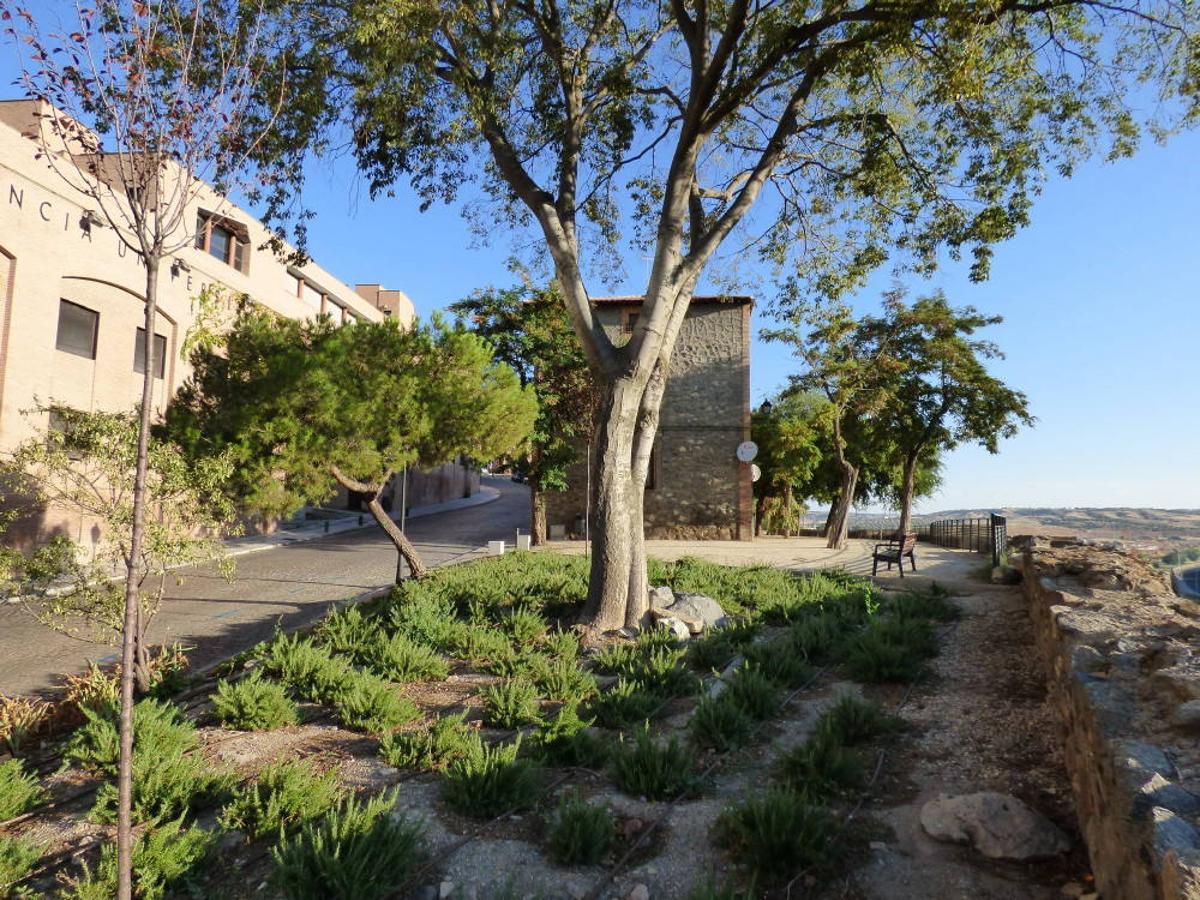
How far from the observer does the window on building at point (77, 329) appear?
16047mm

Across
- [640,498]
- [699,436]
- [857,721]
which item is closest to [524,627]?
[640,498]

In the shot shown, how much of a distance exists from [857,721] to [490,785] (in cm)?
251

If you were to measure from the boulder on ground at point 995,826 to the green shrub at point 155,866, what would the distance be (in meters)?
3.58

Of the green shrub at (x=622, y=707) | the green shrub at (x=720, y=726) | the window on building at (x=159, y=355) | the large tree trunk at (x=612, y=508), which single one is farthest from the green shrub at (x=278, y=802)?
the window on building at (x=159, y=355)

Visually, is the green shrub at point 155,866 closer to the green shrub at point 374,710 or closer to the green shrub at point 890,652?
the green shrub at point 374,710

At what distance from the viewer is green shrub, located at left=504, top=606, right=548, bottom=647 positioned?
25.2 ft

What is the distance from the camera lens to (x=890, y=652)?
6.03 metres

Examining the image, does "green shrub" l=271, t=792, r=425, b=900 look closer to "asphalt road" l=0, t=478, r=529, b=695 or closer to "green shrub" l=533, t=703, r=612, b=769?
"green shrub" l=533, t=703, r=612, b=769

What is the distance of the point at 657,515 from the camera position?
71.5ft

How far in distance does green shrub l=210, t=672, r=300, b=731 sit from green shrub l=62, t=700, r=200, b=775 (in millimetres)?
280

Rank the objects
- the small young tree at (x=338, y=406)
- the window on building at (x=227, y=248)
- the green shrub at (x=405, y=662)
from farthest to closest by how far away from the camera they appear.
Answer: the window on building at (x=227, y=248), the small young tree at (x=338, y=406), the green shrub at (x=405, y=662)

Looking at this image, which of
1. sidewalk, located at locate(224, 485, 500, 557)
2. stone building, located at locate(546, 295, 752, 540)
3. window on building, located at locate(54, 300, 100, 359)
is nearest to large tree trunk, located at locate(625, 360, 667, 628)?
sidewalk, located at locate(224, 485, 500, 557)

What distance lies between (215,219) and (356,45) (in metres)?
5.49

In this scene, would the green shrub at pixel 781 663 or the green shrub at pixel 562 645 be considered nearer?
the green shrub at pixel 781 663
